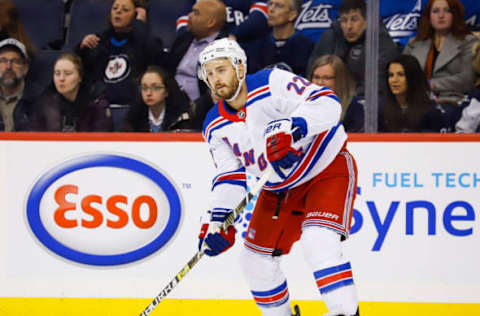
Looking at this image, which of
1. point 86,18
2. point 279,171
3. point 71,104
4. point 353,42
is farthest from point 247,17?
point 279,171

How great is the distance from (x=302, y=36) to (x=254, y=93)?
1.16 metres

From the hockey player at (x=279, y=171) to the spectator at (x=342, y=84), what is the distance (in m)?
0.77

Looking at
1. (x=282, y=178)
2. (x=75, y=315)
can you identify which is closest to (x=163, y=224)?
(x=75, y=315)

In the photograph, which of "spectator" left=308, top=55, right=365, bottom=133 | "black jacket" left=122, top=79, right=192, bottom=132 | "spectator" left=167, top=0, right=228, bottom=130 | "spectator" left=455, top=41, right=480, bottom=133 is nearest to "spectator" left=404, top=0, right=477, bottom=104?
"spectator" left=455, top=41, right=480, bottom=133

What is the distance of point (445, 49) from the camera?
11.2 ft

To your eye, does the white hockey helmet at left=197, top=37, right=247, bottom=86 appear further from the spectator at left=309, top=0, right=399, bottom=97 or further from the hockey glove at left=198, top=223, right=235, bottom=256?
the spectator at left=309, top=0, right=399, bottom=97

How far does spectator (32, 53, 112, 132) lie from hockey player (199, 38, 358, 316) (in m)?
1.02

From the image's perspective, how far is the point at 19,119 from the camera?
11.3 ft

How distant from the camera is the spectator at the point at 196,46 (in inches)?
138

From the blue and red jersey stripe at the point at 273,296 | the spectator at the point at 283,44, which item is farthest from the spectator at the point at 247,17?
the blue and red jersey stripe at the point at 273,296

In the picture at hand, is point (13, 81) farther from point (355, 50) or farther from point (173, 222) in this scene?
point (355, 50)

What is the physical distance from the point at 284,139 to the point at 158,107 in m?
1.40

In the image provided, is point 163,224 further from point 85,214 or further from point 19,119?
point 19,119

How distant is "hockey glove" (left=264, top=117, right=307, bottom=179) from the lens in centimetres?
223
